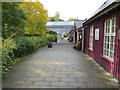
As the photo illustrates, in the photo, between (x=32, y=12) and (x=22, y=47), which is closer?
(x=22, y=47)

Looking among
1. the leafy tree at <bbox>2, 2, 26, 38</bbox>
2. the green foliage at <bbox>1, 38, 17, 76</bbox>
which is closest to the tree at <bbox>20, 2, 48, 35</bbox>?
the leafy tree at <bbox>2, 2, 26, 38</bbox>

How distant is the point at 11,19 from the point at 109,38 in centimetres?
623

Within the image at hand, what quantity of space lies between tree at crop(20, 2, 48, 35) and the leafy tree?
509 centimetres

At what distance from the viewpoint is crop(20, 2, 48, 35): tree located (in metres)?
12.9

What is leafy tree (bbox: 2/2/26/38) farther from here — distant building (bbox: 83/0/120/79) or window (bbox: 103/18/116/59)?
window (bbox: 103/18/116/59)

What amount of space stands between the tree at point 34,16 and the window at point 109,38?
995 centimetres

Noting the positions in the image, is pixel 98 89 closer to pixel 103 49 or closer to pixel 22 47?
pixel 103 49

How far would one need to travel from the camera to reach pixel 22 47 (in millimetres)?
6812

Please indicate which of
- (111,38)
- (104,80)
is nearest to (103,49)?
(111,38)

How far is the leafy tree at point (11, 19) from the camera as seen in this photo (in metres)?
7.01

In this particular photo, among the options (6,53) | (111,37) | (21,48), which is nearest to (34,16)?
(21,48)

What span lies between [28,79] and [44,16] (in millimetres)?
11222

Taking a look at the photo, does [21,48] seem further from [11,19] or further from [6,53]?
[6,53]

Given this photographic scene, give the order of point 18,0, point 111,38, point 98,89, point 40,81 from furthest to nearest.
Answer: point 18,0, point 111,38, point 40,81, point 98,89
